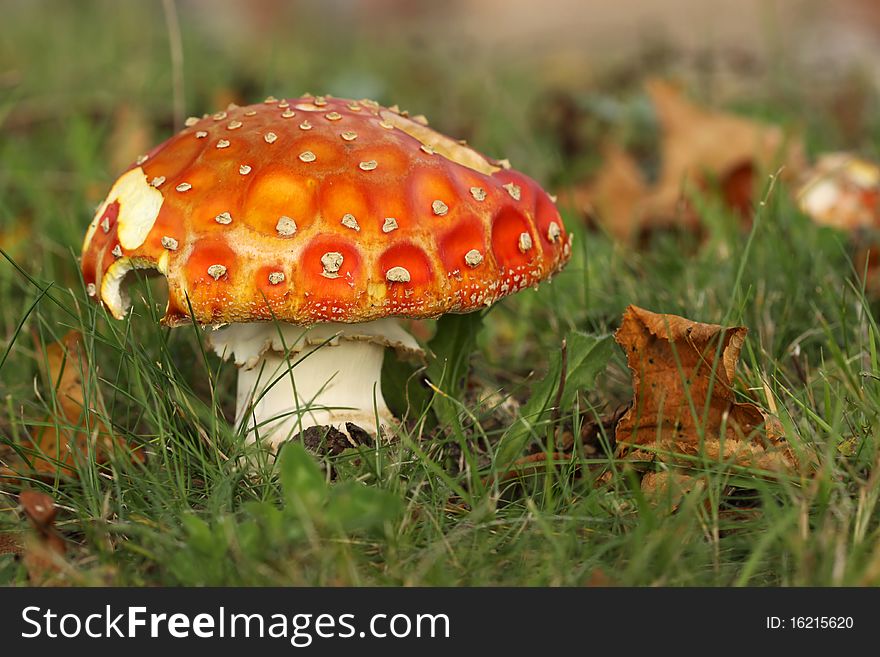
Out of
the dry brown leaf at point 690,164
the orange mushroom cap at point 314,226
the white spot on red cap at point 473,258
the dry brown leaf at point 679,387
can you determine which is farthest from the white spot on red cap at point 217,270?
the dry brown leaf at point 690,164

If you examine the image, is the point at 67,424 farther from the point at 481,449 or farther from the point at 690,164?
the point at 690,164

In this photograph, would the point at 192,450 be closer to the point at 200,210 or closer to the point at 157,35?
the point at 200,210

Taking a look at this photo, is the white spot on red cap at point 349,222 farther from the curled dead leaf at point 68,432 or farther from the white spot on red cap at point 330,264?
the curled dead leaf at point 68,432

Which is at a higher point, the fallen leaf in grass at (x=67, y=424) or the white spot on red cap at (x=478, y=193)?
the white spot on red cap at (x=478, y=193)

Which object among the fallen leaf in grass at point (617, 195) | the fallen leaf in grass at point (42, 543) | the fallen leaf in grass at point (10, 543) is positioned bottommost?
the fallen leaf in grass at point (10, 543)

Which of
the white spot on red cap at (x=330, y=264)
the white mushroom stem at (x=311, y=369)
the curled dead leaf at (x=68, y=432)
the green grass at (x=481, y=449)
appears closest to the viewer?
the green grass at (x=481, y=449)

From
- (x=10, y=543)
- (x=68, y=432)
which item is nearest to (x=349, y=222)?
(x=10, y=543)
